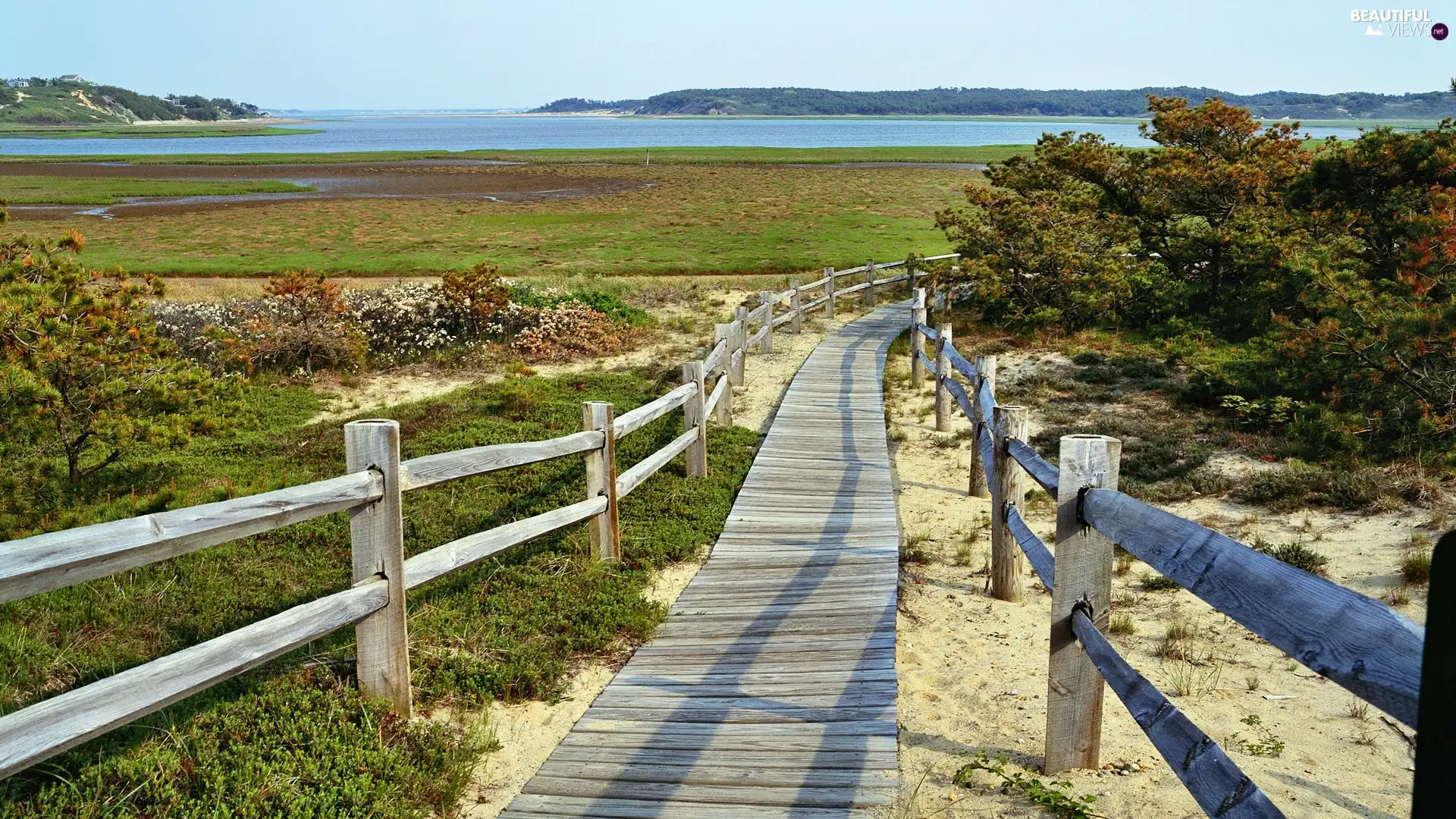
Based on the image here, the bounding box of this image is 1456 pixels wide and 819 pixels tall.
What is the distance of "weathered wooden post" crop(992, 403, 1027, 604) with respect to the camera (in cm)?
700

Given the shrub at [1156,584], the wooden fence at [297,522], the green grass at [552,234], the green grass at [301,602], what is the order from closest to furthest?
1. the wooden fence at [297,522]
2. the green grass at [301,602]
3. the shrub at [1156,584]
4. the green grass at [552,234]

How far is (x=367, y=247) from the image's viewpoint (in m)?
34.0

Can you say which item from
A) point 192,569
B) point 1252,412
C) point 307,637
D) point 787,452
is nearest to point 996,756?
point 307,637

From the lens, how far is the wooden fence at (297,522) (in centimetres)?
325

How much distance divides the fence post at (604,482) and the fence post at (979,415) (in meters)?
3.11

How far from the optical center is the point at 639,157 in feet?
326

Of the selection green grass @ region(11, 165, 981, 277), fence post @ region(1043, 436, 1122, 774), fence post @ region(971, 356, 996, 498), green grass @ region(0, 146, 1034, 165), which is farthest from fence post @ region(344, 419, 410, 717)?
green grass @ region(0, 146, 1034, 165)

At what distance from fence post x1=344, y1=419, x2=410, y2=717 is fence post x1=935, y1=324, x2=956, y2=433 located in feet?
28.2

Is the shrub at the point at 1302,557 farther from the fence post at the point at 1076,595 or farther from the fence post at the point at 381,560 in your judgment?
the fence post at the point at 381,560

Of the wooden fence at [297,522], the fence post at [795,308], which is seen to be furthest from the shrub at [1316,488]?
the fence post at [795,308]

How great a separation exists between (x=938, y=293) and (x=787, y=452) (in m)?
12.6

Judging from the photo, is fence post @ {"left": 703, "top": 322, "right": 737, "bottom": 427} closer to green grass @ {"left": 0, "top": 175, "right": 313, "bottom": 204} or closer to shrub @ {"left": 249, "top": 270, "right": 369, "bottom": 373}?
shrub @ {"left": 249, "top": 270, "right": 369, "bottom": 373}

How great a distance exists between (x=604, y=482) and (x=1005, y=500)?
270 cm

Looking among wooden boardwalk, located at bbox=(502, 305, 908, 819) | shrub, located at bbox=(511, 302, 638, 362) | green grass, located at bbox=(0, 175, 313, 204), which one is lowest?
A: wooden boardwalk, located at bbox=(502, 305, 908, 819)
